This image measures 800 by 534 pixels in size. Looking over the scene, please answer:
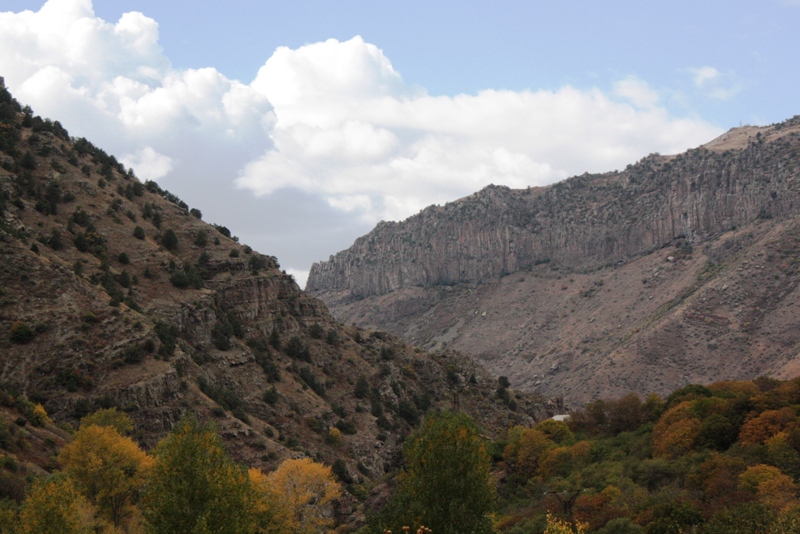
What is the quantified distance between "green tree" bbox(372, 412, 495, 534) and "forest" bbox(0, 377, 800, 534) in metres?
0.07

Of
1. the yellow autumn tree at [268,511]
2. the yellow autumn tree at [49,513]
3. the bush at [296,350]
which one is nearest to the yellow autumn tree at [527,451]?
the bush at [296,350]

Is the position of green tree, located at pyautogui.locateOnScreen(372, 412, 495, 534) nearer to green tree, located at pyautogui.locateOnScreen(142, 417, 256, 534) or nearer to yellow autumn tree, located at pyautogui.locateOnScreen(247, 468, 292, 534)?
green tree, located at pyautogui.locateOnScreen(142, 417, 256, 534)

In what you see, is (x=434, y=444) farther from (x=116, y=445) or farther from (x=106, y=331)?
(x=106, y=331)

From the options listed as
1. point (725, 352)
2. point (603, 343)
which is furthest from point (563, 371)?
point (725, 352)

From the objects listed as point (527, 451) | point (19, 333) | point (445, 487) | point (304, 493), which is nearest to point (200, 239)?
point (19, 333)

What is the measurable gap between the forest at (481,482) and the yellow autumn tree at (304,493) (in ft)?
0.40

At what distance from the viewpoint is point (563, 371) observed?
163 m

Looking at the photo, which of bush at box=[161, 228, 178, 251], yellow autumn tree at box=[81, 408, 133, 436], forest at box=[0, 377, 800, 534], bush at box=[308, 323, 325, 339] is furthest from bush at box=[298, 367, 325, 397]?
yellow autumn tree at box=[81, 408, 133, 436]

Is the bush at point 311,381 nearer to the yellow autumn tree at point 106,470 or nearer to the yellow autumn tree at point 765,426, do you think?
the yellow autumn tree at point 106,470

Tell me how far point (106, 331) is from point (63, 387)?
6.49 metres

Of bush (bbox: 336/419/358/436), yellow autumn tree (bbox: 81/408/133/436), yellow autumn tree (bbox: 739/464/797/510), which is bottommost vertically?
yellow autumn tree (bbox: 739/464/797/510)

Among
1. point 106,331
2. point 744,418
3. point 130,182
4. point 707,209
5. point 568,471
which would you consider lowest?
point 568,471

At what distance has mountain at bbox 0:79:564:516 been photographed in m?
66.7

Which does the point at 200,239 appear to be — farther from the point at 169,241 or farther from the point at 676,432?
the point at 676,432
